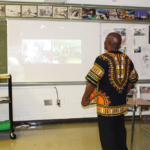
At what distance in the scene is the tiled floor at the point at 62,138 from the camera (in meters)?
2.58

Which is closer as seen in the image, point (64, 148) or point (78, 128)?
point (64, 148)

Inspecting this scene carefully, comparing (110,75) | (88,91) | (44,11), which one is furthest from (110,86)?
(44,11)

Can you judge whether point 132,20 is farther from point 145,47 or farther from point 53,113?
point 53,113

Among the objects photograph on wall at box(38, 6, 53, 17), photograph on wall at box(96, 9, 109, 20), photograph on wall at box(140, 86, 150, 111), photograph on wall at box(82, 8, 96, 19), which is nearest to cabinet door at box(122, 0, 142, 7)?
photograph on wall at box(96, 9, 109, 20)

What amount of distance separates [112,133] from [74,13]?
101 inches

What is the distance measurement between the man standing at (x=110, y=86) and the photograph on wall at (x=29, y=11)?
2.17m

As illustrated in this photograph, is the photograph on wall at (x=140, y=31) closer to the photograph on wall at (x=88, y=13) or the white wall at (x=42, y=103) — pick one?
the photograph on wall at (x=88, y=13)

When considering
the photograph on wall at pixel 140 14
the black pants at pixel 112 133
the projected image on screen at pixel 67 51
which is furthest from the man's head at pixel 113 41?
the photograph on wall at pixel 140 14

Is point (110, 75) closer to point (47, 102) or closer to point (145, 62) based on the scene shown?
point (47, 102)

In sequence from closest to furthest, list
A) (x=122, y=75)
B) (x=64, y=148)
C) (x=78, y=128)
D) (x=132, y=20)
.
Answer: (x=122, y=75) → (x=64, y=148) → (x=78, y=128) → (x=132, y=20)

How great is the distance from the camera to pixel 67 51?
350cm

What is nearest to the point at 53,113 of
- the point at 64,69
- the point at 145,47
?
the point at 64,69

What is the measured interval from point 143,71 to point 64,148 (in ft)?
7.61

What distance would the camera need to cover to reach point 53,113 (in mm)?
3545
